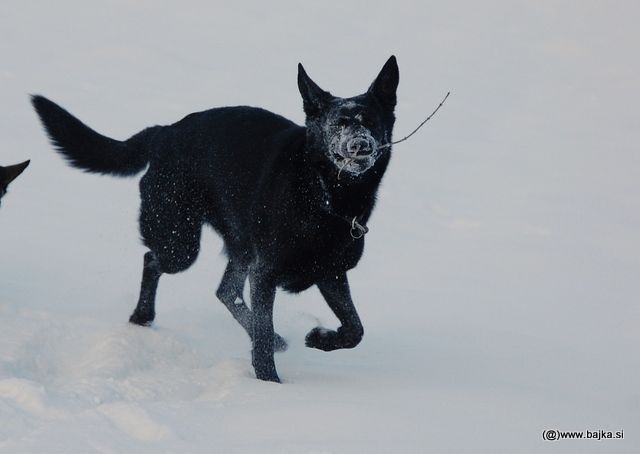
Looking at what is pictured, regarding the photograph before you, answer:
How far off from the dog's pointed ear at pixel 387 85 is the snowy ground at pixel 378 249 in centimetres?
134

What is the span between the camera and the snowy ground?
3061 millimetres

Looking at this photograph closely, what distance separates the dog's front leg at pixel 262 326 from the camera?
13.5 ft

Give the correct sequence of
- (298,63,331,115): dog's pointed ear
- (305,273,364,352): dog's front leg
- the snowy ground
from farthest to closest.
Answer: (305,273,364,352): dog's front leg
(298,63,331,115): dog's pointed ear
the snowy ground

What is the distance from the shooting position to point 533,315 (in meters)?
6.34

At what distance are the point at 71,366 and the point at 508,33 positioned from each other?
1277 centimetres

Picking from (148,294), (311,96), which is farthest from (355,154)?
(148,294)

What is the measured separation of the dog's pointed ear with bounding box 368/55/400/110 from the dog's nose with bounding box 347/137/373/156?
494 mm

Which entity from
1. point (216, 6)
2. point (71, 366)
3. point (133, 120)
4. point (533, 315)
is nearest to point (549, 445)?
point (71, 366)

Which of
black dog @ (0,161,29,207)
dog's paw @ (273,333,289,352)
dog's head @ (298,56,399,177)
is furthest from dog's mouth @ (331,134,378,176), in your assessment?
black dog @ (0,161,29,207)

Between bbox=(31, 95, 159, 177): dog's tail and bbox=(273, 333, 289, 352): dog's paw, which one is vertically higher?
bbox=(31, 95, 159, 177): dog's tail

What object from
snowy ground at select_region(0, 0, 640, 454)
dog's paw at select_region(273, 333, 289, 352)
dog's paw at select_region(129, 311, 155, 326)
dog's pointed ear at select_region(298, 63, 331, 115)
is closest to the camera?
snowy ground at select_region(0, 0, 640, 454)

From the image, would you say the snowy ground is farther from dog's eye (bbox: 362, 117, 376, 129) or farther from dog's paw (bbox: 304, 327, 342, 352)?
dog's eye (bbox: 362, 117, 376, 129)

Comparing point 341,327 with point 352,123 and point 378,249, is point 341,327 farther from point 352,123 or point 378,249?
point 378,249

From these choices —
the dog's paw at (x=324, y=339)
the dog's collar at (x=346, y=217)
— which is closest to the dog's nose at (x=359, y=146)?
the dog's collar at (x=346, y=217)
